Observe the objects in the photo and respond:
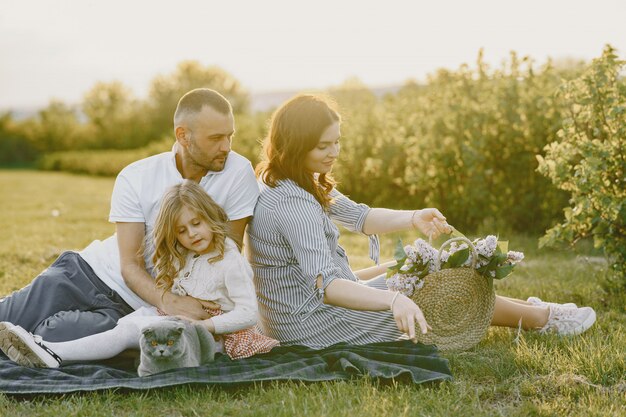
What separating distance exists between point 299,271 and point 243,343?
483mm

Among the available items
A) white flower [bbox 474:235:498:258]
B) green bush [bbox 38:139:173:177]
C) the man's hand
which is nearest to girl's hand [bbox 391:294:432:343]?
white flower [bbox 474:235:498:258]

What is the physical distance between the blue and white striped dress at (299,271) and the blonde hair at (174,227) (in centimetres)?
24

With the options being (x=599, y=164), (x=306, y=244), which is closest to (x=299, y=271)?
(x=306, y=244)

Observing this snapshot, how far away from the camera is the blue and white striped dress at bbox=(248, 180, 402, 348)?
3.75m

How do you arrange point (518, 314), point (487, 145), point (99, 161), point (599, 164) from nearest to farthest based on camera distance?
point (518, 314) < point (599, 164) < point (487, 145) < point (99, 161)

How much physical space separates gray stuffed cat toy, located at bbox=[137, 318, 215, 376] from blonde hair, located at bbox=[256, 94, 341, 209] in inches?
35.3

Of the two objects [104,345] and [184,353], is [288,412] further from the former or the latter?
[104,345]

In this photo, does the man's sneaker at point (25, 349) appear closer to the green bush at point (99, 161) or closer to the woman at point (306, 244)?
the woman at point (306, 244)

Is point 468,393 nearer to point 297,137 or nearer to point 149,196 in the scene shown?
point 297,137

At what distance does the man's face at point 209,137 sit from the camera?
13.8 ft

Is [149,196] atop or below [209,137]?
below

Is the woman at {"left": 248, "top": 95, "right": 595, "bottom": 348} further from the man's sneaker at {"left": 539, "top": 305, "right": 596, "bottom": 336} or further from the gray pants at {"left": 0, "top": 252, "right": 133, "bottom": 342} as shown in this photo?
the gray pants at {"left": 0, "top": 252, "right": 133, "bottom": 342}

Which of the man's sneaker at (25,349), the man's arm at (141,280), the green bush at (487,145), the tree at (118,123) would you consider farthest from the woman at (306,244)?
the tree at (118,123)

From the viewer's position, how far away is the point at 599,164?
199 inches
